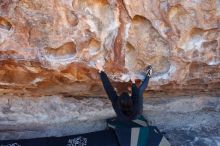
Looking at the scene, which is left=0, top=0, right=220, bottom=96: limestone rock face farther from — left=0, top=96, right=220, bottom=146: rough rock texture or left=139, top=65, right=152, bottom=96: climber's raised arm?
left=0, top=96, right=220, bottom=146: rough rock texture

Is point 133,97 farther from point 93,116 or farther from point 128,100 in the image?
point 93,116

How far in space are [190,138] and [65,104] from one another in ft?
2.42

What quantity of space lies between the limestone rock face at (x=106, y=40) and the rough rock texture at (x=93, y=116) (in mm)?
157

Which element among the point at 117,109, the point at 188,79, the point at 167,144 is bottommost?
the point at 167,144

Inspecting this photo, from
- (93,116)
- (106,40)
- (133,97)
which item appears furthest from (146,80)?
(93,116)

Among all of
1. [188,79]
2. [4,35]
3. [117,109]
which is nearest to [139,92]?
[117,109]

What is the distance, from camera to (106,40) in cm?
182

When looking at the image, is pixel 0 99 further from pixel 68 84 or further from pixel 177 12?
pixel 177 12

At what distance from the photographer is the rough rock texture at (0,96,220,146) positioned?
2.07 meters

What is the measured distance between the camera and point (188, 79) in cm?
200

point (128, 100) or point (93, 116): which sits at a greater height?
point (128, 100)

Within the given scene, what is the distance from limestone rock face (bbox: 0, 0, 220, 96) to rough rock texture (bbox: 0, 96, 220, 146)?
0.16m

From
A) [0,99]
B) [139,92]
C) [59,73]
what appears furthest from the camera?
[0,99]

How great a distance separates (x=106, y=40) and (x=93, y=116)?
52 cm
